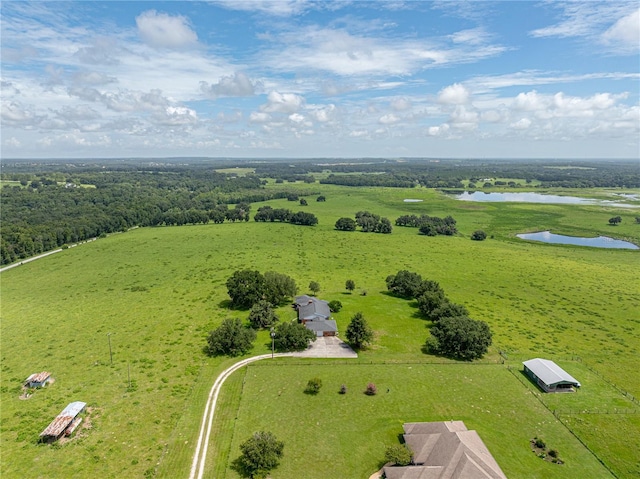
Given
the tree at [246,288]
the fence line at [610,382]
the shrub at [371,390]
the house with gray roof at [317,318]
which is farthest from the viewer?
the tree at [246,288]

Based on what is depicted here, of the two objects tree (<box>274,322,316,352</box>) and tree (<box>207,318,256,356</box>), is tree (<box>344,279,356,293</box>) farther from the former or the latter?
tree (<box>207,318,256,356</box>)

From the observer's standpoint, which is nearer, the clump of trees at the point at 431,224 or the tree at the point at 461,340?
the tree at the point at 461,340

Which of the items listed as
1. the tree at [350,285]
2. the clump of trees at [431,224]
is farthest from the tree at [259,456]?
the clump of trees at [431,224]

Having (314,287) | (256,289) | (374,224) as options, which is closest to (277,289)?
(256,289)

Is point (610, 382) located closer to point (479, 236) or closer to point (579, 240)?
point (479, 236)

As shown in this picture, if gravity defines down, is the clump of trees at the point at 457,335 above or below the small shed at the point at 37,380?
above

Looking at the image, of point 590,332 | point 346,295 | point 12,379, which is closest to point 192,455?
point 12,379

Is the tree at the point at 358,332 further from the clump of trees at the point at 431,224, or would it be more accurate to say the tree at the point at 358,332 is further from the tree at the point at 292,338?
the clump of trees at the point at 431,224

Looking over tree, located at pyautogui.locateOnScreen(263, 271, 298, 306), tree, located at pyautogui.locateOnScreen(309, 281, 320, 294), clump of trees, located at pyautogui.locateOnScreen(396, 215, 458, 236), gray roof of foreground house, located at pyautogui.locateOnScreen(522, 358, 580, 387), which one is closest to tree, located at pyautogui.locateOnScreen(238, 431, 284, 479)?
gray roof of foreground house, located at pyautogui.locateOnScreen(522, 358, 580, 387)

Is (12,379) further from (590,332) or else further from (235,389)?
(590,332)
